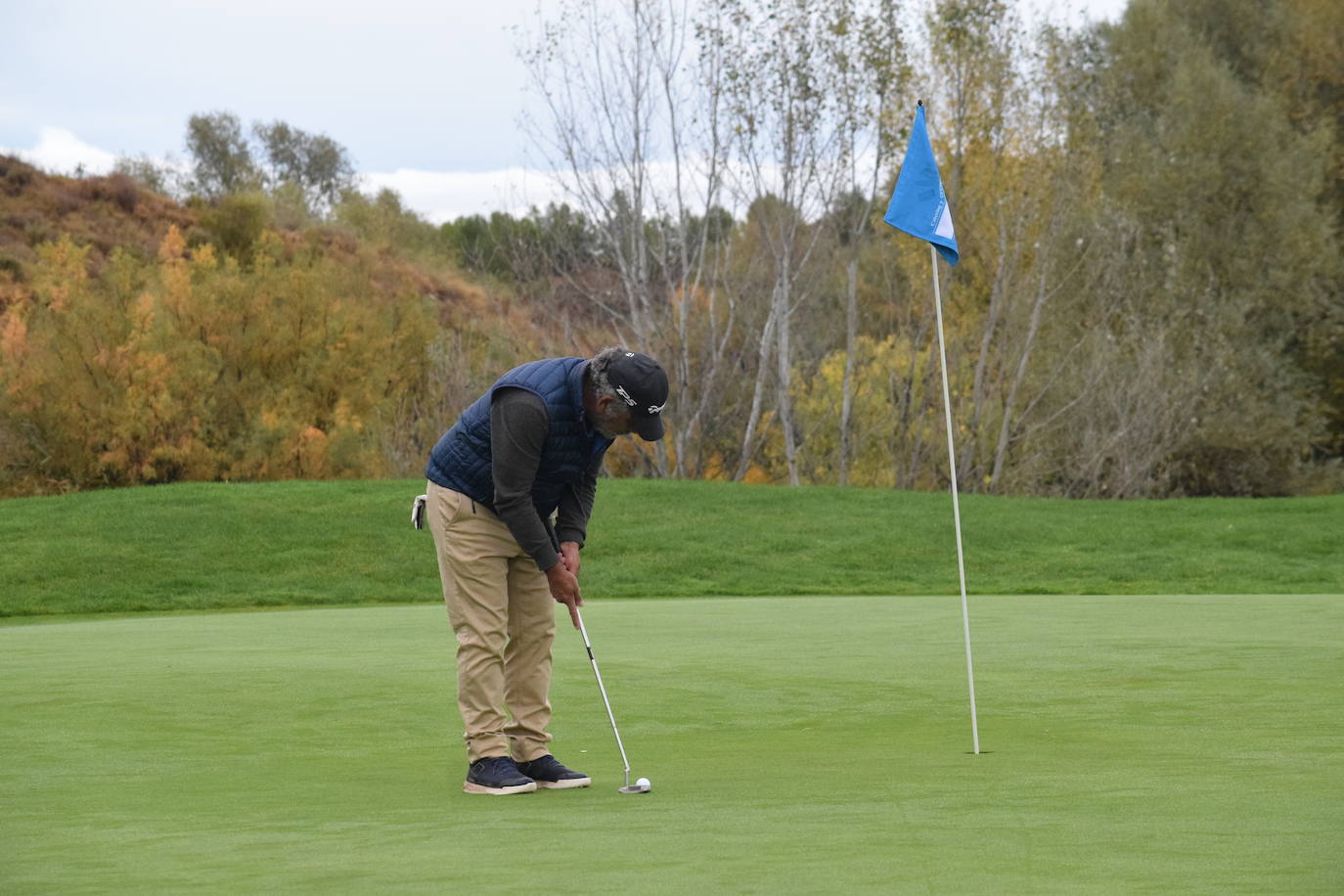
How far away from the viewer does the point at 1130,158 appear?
117 feet

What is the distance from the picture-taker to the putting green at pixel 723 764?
4043 mm

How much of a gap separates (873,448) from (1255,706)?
21.9m

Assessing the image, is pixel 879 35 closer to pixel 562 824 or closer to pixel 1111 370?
pixel 1111 370

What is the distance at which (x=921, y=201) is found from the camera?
6.97m

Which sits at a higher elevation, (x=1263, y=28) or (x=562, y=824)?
(x=1263, y=28)

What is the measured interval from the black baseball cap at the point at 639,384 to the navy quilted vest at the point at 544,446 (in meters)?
0.17

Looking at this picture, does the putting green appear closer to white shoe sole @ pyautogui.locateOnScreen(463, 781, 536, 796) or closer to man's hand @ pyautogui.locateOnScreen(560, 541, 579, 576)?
white shoe sole @ pyautogui.locateOnScreen(463, 781, 536, 796)

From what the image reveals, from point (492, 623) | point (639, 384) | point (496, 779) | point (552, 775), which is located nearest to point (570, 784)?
point (552, 775)

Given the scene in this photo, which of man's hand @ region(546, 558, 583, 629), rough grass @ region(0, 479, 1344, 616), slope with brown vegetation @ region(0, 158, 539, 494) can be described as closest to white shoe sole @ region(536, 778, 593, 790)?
man's hand @ region(546, 558, 583, 629)

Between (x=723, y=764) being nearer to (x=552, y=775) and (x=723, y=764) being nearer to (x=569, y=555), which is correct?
(x=552, y=775)

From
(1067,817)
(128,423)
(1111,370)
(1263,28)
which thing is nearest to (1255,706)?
(1067,817)

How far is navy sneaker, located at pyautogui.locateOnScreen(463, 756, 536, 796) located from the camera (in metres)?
5.61

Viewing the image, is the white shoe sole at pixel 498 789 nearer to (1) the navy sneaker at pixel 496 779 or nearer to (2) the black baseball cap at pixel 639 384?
(1) the navy sneaker at pixel 496 779

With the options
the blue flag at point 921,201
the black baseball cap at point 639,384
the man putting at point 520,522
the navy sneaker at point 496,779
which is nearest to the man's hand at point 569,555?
the man putting at point 520,522
